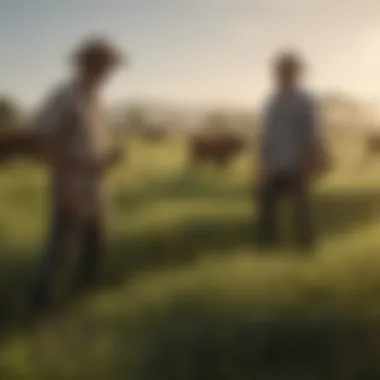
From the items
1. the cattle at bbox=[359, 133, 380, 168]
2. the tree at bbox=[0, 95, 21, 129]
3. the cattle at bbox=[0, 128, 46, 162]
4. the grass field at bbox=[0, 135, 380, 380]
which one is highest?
the tree at bbox=[0, 95, 21, 129]

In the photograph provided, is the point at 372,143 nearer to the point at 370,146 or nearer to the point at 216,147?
the point at 370,146

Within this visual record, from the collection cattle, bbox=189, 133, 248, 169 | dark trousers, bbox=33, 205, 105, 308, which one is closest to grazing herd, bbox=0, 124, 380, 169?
cattle, bbox=189, 133, 248, 169

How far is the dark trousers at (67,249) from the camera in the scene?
62.0 inches

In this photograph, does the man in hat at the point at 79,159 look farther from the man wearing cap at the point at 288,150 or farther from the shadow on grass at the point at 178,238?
the man wearing cap at the point at 288,150

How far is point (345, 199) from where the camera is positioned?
5.55ft

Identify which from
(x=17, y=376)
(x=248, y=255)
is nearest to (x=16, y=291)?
(x=17, y=376)

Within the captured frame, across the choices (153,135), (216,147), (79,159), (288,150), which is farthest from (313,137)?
(79,159)

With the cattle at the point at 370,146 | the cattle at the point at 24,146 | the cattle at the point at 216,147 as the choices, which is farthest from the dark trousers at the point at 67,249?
the cattle at the point at 370,146

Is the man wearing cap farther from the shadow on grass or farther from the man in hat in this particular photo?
the man in hat

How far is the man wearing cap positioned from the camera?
5.24 feet

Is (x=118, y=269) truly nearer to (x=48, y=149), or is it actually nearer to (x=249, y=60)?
(x=48, y=149)

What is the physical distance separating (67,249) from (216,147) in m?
0.33

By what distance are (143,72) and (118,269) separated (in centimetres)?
37

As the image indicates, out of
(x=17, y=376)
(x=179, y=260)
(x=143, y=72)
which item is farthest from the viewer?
(x=179, y=260)
